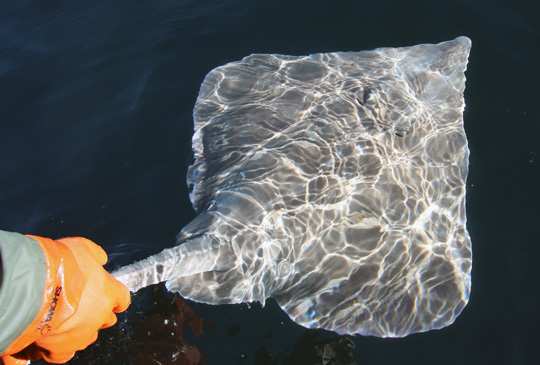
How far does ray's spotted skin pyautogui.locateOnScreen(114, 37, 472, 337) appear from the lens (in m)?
4.25

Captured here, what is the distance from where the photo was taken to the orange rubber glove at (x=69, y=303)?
252 cm

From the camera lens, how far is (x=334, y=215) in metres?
4.52

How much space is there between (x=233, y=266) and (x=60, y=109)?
202 inches

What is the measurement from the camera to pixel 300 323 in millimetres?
4367

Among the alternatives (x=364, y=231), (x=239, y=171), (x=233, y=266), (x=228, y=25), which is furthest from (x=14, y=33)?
(x=364, y=231)

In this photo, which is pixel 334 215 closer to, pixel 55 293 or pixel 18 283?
pixel 55 293

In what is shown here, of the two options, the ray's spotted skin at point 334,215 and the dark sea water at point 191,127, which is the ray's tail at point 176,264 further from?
the dark sea water at point 191,127

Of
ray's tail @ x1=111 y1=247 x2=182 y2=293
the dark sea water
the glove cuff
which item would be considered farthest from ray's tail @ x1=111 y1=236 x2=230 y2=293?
the dark sea water

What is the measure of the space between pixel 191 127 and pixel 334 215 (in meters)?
→ 3.25

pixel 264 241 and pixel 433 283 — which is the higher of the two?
pixel 264 241

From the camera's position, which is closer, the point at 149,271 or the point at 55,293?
the point at 55,293

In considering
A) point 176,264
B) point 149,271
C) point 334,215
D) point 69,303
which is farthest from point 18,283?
point 334,215

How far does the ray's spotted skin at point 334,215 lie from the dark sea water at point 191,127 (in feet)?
1.68

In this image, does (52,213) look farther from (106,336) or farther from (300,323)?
(300,323)
